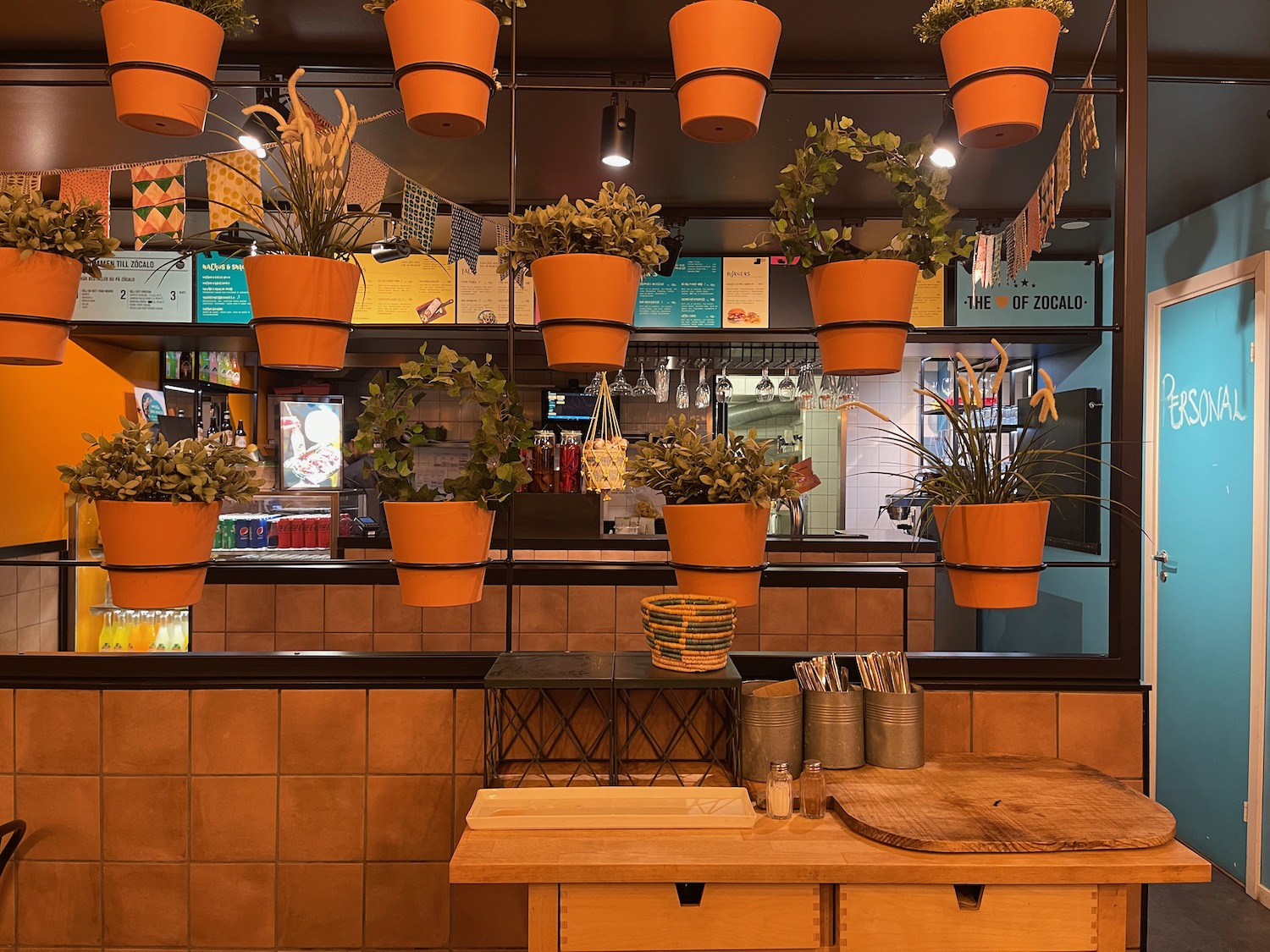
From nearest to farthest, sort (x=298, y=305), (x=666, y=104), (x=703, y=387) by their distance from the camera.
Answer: (x=298, y=305) < (x=666, y=104) < (x=703, y=387)

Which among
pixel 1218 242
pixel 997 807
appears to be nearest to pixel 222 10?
pixel 997 807

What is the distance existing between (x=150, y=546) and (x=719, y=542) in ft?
3.49

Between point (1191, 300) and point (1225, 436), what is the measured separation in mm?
652

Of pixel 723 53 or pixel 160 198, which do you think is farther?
pixel 160 198

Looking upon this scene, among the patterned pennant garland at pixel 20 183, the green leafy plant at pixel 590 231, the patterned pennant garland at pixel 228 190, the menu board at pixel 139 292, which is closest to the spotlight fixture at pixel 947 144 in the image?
the green leafy plant at pixel 590 231

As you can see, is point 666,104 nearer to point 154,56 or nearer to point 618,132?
point 618,132

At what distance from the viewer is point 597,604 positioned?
3791 mm

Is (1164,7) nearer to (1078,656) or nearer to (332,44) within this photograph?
(1078,656)

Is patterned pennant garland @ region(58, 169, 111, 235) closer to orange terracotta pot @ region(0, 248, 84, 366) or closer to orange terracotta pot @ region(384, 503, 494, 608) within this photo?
orange terracotta pot @ region(0, 248, 84, 366)

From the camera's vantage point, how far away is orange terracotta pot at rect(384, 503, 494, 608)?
5.35ft

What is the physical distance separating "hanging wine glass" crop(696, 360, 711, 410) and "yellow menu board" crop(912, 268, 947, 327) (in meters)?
1.26

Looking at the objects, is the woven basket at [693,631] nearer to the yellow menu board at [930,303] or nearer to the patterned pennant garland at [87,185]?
the patterned pennant garland at [87,185]

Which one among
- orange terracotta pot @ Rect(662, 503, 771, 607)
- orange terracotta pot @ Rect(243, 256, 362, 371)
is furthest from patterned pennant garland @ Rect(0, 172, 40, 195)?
orange terracotta pot @ Rect(662, 503, 771, 607)

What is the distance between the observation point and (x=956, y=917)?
1.34 meters
